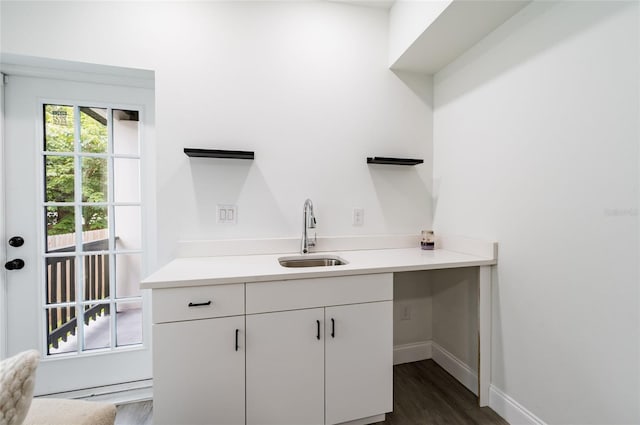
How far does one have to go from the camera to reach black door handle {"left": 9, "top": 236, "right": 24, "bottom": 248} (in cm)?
157

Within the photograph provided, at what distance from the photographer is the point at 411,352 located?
2084 millimetres

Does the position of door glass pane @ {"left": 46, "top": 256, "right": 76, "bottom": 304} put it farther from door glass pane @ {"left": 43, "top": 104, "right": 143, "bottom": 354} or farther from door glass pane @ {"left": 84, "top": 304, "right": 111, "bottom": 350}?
door glass pane @ {"left": 84, "top": 304, "right": 111, "bottom": 350}

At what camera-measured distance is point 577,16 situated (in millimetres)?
1181

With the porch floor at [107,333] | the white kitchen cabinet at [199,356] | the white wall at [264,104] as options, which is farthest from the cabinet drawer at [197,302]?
the porch floor at [107,333]

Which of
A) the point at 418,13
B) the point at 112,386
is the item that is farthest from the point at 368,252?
the point at 112,386

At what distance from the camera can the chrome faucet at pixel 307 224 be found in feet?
5.91

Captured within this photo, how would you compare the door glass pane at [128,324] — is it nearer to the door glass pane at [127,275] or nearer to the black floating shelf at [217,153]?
the door glass pane at [127,275]

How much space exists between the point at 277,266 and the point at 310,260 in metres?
0.40

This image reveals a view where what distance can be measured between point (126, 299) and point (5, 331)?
24.0 inches

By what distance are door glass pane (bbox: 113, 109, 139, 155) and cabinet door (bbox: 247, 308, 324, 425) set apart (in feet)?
4.49

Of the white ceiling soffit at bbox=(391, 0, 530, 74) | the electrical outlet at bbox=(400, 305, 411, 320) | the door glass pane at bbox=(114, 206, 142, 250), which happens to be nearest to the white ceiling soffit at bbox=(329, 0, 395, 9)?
the white ceiling soffit at bbox=(391, 0, 530, 74)

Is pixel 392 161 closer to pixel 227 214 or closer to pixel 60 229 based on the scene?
pixel 227 214

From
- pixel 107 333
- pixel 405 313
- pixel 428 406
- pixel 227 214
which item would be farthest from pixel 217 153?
pixel 428 406

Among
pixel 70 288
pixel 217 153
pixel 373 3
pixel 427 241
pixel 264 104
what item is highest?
pixel 373 3
